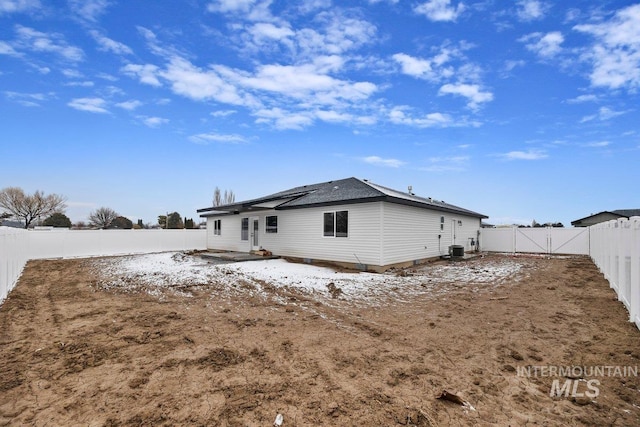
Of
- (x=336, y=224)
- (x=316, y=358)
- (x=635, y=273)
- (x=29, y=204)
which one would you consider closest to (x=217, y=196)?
(x=29, y=204)

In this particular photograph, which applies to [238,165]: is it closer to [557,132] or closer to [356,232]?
[356,232]

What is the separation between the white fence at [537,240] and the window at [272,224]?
52.8 feet

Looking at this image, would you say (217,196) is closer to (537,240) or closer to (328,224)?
(328,224)

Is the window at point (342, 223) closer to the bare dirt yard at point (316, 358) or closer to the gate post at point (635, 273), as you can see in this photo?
the bare dirt yard at point (316, 358)

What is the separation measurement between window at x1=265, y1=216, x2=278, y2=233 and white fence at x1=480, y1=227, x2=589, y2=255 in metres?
16.1

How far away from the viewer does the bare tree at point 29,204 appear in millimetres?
32656

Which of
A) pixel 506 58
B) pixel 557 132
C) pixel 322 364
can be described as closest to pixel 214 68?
pixel 506 58

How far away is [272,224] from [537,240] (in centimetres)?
1833

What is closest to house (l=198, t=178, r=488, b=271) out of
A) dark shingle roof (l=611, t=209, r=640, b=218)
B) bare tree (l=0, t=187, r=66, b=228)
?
dark shingle roof (l=611, t=209, r=640, b=218)

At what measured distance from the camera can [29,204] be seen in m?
33.9

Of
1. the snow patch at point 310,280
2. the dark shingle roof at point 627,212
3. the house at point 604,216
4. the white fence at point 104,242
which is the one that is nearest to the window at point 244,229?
the snow patch at point 310,280

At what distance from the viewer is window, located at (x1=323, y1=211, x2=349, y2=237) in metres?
12.7

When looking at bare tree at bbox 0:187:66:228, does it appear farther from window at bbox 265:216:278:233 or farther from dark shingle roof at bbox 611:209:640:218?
dark shingle roof at bbox 611:209:640:218

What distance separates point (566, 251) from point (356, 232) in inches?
660
